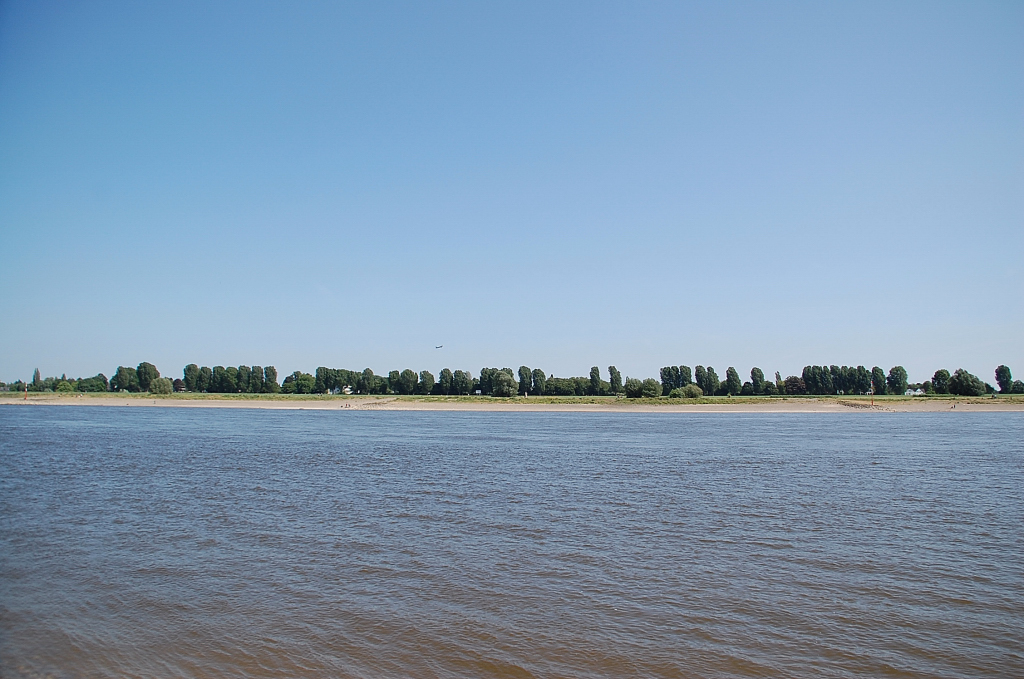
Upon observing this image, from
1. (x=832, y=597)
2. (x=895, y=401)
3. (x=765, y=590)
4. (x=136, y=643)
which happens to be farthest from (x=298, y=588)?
(x=895, y=401)

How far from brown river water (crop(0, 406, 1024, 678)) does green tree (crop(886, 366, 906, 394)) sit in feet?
505

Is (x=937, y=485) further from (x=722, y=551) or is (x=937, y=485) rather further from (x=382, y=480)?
(x=382, y=480)

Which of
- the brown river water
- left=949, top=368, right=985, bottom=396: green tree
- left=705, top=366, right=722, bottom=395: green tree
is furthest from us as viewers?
left=705, top=366, right=722, bottom=395: green tree

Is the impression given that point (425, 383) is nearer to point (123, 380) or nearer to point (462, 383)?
point (462, 383)

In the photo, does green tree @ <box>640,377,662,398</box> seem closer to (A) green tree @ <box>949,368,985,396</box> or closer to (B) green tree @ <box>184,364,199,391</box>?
(A) green tree @ <box>949,368,985,396</box>

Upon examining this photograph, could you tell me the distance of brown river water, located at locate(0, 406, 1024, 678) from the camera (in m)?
7.80

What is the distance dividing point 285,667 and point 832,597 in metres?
8.42

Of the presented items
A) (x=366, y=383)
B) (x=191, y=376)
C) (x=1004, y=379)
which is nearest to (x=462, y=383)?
(x=366, y=383)

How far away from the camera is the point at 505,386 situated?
14962 centimetres

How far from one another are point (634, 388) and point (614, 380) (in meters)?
33.8

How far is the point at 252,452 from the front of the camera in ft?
113

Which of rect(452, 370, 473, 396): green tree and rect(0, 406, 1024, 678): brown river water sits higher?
rect(452, 370, 473, 396): green tree

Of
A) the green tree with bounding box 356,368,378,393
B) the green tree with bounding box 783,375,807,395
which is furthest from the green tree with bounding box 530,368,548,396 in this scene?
the green tree with bounding box 783,375,807,395

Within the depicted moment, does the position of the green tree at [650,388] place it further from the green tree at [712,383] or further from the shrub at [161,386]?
the shrub at [161,386]
